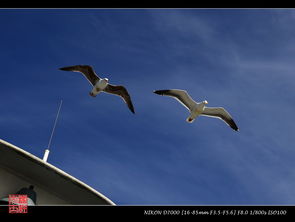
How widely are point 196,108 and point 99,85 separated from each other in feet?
28.9

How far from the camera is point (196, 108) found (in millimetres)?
32625

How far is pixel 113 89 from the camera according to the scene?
33781 millimetres

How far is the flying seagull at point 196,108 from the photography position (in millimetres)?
32250

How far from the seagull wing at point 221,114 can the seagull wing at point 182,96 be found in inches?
58.5

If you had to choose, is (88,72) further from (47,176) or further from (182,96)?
(47,176)

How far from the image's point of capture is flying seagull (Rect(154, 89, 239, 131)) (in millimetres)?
32250

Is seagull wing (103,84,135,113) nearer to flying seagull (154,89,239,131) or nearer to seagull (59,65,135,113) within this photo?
seagull (59,65,135,113)
